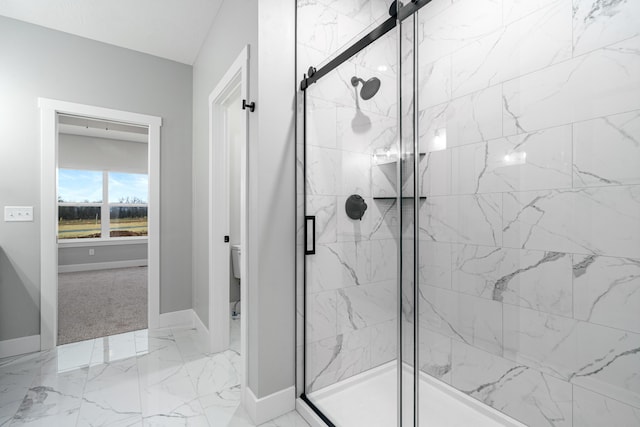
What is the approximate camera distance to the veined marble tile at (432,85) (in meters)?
1.15

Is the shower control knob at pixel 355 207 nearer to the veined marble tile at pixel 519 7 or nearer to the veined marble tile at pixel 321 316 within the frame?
the veined marble tile at pixel 321 316

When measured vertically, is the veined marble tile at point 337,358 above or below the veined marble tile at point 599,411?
below

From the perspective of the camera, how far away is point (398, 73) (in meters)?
1.21

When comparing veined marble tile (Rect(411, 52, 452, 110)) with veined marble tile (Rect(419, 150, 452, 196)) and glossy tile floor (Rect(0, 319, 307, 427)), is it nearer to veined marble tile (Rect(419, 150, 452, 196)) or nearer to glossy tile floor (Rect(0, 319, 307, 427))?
veined marble tile (Rect(419, 150, 452, 196))

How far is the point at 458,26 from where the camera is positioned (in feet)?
3.98

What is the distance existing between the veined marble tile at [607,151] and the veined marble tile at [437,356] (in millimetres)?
723

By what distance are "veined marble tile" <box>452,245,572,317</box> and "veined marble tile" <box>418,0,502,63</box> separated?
794 mm

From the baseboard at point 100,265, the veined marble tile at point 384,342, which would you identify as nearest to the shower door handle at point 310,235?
the veined marble tile at point 384,342

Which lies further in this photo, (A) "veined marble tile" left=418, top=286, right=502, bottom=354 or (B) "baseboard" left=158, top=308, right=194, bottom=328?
(B) "baseboard" left=158, top=308, right=194, bottom=328

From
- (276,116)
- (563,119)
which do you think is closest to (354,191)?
(276,116)

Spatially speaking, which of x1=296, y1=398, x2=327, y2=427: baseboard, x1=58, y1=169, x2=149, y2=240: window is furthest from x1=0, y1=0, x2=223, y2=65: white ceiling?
x1=58, y1=169, x2=149, y2=240: window

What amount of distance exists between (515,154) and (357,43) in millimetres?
904

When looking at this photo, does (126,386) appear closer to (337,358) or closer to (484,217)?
(337,358)

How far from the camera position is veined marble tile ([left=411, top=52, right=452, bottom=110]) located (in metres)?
1.15
